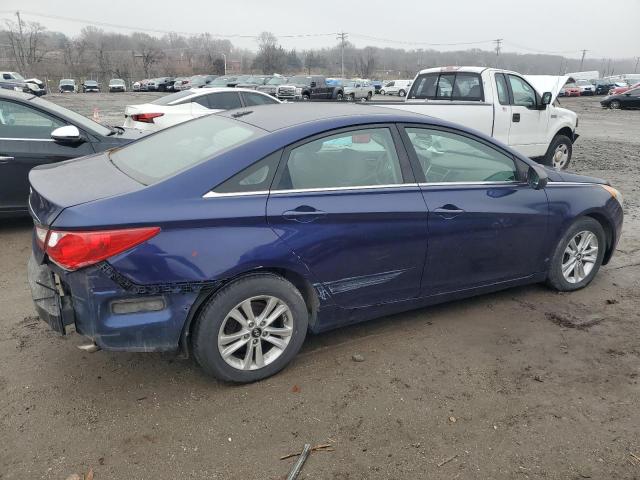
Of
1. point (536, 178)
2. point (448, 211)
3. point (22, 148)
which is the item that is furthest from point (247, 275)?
point (22, 148)

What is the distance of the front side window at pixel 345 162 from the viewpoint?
10.4 feet

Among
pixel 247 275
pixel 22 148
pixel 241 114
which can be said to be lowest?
pixel 247 275

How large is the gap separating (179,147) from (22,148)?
9.92 feet

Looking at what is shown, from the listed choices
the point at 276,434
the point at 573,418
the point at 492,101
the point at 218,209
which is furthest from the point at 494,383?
the point at 492,101

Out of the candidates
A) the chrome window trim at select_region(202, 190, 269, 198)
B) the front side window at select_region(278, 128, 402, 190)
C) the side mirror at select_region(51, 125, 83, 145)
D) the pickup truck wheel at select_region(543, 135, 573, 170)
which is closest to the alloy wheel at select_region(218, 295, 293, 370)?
the chrome window trim at select_region(202, 190, 269, 198)

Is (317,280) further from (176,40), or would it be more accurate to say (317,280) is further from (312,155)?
(176,40)

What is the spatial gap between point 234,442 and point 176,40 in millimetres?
137655

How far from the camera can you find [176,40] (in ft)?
417

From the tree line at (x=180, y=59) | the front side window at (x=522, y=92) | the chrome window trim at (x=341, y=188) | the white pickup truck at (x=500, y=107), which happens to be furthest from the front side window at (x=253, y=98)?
the tree line at (x=180, y=59)

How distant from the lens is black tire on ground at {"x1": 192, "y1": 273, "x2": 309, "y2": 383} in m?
2.91

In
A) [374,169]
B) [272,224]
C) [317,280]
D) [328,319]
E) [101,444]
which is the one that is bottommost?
[101,444]

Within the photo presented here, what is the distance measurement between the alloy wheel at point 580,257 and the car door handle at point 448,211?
1354mm

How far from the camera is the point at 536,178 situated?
13.2 feet

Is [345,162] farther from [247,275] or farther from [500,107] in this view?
[500,107]
